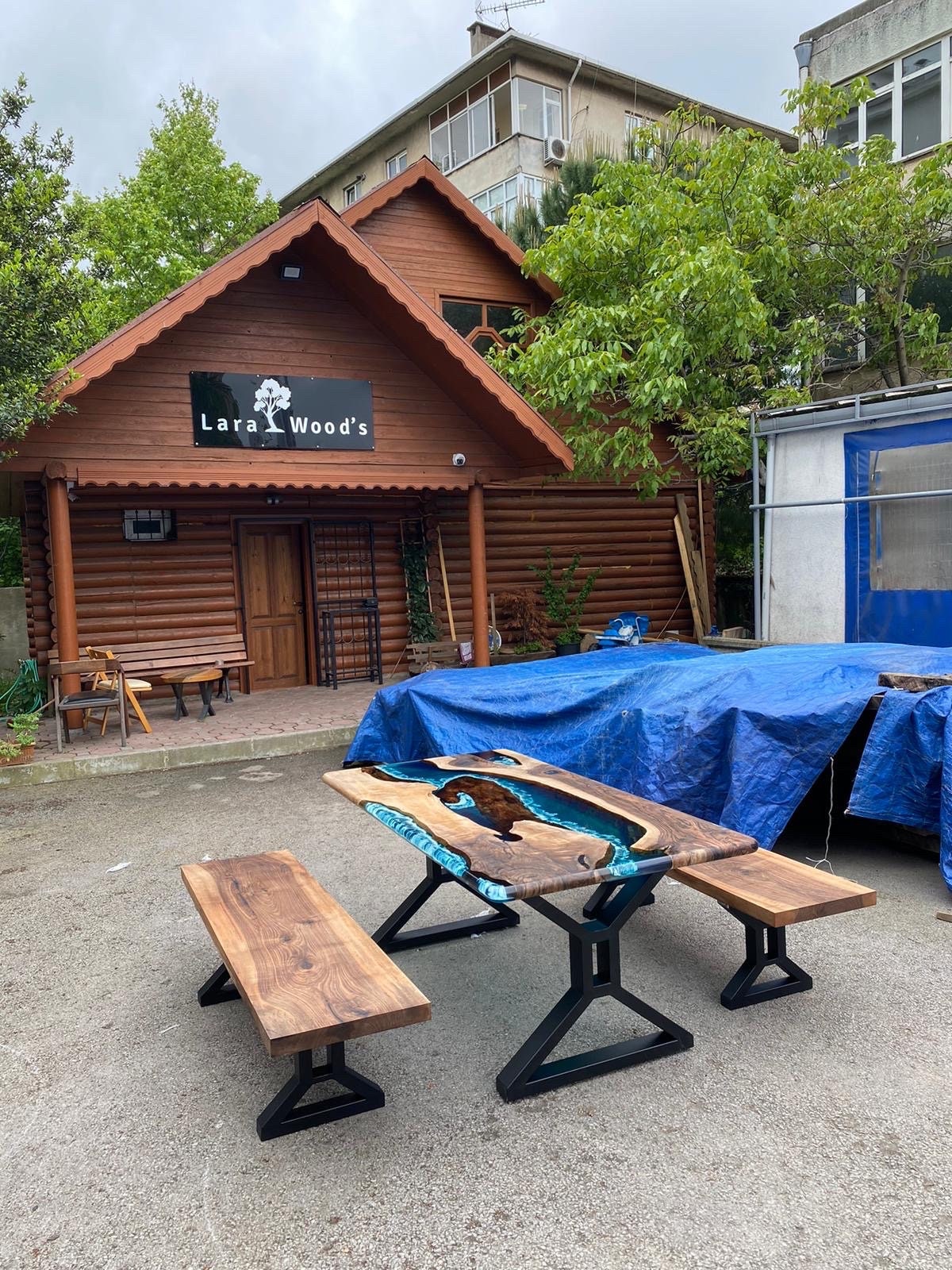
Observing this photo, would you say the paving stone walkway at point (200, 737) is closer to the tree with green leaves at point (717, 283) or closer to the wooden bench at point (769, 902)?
the tree with green leaves at point (717, 283)

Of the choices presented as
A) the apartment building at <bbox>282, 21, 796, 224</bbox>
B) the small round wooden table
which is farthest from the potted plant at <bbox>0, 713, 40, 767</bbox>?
the apartment building at <bbox>282, 21, 796, 224</bbox>

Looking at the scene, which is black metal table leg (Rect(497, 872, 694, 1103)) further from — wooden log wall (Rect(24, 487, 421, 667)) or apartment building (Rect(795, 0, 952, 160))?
apartment building (Rect(795, 0, 952, 160))

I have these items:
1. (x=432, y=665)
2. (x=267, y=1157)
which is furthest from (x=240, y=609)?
(x=267, y=1157)

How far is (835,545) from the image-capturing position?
962cm

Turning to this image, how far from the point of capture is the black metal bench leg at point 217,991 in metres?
3.78

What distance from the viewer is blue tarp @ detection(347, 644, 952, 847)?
17.0ft

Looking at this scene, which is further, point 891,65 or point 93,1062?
point 891,65

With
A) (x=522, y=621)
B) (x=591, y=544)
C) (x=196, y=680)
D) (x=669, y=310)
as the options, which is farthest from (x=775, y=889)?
(x=591, y=544)

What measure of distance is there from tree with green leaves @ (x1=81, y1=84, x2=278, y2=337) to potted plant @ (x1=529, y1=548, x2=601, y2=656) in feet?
53.1

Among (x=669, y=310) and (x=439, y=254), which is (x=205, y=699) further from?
(x=439, y=254)

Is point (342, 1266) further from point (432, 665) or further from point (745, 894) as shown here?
point (432, 665)

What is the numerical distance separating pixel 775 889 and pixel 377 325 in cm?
870

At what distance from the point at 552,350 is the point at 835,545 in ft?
13.1

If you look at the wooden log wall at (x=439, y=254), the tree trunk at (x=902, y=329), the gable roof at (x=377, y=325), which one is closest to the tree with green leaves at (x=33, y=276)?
the gable roof at (x=377, y=325)
